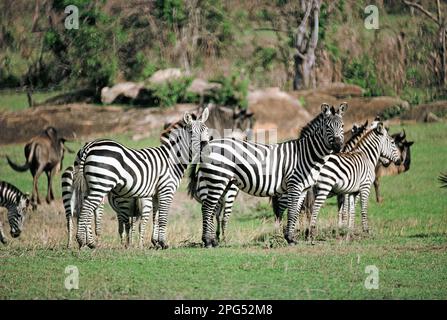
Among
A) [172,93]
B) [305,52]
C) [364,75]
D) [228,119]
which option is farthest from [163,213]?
[305,52]

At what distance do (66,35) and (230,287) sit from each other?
2134 cm

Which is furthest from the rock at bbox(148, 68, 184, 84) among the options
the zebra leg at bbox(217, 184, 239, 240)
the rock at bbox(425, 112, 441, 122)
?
the zebra leg at bbox(217, 184, 239, 240)

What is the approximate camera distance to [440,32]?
30125mm

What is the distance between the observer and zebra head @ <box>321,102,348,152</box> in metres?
12.8

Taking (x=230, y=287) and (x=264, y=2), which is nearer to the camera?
(x=230, y=287)

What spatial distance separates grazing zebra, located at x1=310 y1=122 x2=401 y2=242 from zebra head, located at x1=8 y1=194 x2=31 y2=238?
479cm

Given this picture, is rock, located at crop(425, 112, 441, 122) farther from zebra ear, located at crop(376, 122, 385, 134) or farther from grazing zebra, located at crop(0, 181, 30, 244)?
grazing zebra, located at crop(0, 181, 30, 244)

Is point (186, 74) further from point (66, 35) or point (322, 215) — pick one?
point (322, 215)

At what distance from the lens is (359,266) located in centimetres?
1127

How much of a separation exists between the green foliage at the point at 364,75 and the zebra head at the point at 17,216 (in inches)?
626

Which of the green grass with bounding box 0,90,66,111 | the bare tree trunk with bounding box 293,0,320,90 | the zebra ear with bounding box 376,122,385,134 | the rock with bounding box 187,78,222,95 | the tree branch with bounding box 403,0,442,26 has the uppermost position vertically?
the tree branch with bounding box 403,0,442,26

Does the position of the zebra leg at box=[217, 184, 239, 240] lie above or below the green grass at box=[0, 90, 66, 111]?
below
